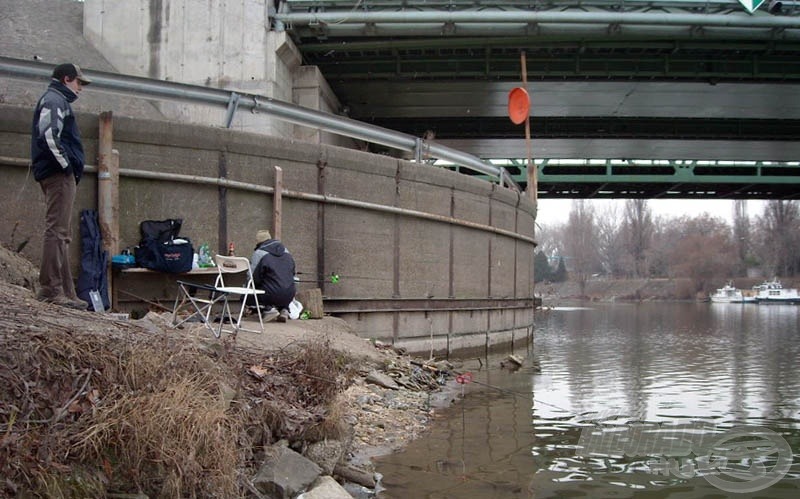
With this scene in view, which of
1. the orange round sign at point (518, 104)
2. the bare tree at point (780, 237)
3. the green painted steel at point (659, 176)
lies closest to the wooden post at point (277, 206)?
the orange round sign at point (518, 104)

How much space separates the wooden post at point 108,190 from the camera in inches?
388

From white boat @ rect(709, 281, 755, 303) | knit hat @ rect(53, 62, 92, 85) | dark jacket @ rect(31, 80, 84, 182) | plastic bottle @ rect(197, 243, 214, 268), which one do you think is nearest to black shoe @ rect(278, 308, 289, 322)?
plastic bottle @ rect(197, 243, 214, 268)

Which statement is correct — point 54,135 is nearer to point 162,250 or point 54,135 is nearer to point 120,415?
point 162,250

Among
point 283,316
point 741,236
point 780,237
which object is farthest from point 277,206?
point 741,236

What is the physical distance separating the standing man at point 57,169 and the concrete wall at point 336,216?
2797 millimetres

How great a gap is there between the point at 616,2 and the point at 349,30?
249 inches

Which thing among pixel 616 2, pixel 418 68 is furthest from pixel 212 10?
pixel 616 2

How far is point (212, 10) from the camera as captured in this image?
643 inches

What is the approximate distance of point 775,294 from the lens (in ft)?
257

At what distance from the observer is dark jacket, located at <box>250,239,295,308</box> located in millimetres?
10000

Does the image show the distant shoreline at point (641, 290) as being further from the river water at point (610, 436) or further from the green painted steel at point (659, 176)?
the river water at point (610, 436)

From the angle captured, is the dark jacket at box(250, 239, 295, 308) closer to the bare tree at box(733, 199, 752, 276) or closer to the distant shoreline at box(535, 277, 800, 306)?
the distant shoreline at box(535, 277, 800, 306)

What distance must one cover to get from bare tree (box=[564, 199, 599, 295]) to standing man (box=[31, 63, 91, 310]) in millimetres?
102439

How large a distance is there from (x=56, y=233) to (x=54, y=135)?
92 cm
